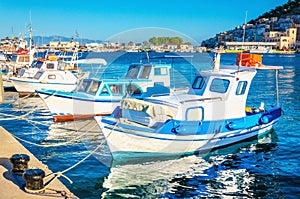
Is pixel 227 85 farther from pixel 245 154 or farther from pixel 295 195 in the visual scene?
pixel 295 195

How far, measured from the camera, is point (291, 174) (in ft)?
45.3

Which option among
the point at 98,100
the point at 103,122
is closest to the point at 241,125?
the point at 103,122

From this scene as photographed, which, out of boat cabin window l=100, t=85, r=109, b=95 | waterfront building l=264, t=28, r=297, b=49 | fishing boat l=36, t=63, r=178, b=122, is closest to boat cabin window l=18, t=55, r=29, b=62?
fishing boat l=36, t=63, r=178, b=122

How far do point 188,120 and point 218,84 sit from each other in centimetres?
251

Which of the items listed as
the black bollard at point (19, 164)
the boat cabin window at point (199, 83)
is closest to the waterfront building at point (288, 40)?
the boat cabin window at point (199, 83)

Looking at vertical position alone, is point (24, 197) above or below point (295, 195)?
above

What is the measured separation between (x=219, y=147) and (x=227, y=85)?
110 inches

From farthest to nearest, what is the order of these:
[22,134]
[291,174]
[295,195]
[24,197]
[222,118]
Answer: [22,134] → [222,118] → [291,174] → [295,195] → [24,197]

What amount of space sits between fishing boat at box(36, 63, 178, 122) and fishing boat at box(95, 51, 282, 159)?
21.8 feet

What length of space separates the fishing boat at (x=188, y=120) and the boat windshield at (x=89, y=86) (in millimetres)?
7271

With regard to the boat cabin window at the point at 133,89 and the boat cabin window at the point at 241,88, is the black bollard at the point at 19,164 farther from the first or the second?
the boat cabin window at the point at 133,89

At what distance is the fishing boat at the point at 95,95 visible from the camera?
22.2 meters

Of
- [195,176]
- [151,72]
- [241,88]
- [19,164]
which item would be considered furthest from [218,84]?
[19,164]

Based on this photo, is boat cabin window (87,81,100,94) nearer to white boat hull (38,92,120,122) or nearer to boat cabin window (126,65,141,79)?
white boat hull (38,92,120,122)
